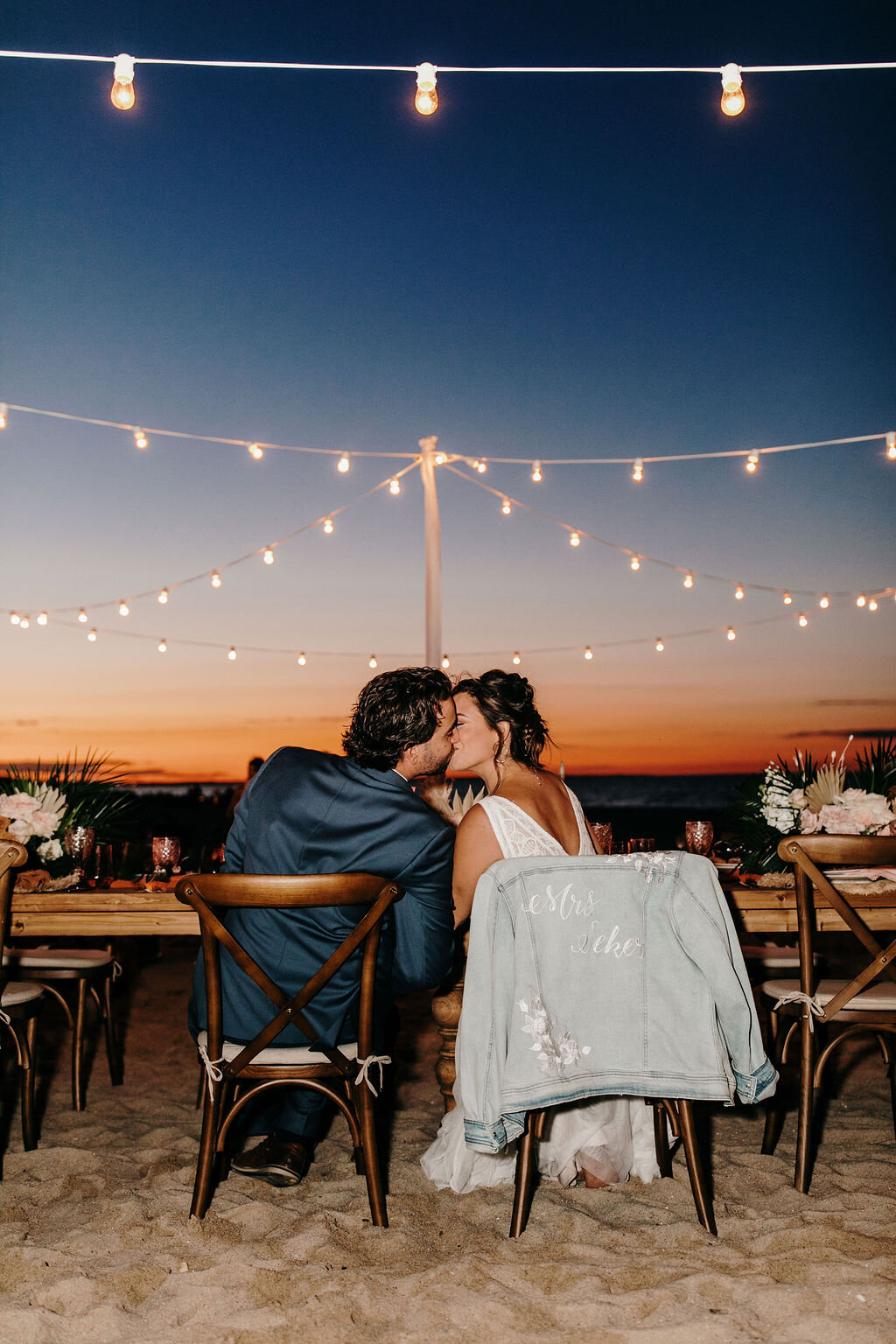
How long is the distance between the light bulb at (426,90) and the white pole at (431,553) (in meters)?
2.97

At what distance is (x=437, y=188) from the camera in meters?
6.52

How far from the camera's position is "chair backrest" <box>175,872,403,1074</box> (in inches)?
77.0

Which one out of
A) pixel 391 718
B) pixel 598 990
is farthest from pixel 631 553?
pixel 598 990

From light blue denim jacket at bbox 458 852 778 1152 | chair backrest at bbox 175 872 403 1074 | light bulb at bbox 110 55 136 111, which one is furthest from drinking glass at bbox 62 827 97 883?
light bulb at bbox 110 55 136 111

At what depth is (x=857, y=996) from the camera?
7.97 feet

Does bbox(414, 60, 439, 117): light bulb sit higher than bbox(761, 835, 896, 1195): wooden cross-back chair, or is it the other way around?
bbox(414, 60, 439, 117): light bulb

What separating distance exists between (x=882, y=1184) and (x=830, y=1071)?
0.95 meters

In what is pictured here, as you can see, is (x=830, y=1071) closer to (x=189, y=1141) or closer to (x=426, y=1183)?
(x=426, y=1183)

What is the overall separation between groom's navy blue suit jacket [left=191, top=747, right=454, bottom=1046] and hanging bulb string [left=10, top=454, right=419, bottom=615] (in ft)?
14.8

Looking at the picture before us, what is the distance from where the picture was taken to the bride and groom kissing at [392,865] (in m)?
2.20

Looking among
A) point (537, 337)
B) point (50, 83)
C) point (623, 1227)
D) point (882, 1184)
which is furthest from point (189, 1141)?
point (537, 337)

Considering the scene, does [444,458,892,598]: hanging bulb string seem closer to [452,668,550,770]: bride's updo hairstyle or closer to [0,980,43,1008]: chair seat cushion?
[452,668,550,770]: bride's updo hairstyle

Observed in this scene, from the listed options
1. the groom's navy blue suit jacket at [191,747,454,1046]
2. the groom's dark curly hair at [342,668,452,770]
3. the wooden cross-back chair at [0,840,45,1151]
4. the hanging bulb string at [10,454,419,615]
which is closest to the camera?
the groom's navy blue suit jacket at [191,747,454,1046]

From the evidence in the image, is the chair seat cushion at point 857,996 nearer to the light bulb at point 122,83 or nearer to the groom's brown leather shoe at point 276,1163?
the groom's brown leather shoe at point 276,1163
